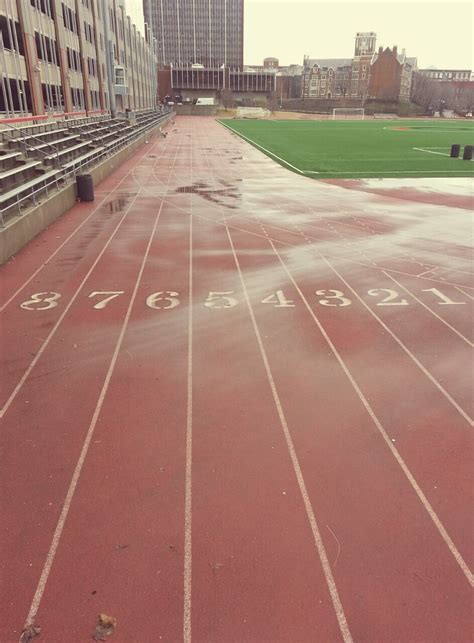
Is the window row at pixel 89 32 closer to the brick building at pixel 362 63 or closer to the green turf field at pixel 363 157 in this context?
the green turf field at pixel 363 157

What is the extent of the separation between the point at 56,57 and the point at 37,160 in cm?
2533

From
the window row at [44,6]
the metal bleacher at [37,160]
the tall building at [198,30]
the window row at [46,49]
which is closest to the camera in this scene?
the metal bleacher at [37,160]

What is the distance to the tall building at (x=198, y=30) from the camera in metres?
174

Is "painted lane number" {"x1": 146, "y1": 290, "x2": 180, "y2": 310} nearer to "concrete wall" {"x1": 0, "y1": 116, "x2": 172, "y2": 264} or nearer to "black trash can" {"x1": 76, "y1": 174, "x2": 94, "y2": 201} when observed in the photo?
"concrete wall" {"x1": 0, "y1": 116, "x2": 172, "y2": 264}

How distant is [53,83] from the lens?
1441 inches

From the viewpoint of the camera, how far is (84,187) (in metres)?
19.0

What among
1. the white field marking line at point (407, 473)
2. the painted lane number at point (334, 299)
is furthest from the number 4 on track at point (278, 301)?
the white field marking line at point (407, 473)

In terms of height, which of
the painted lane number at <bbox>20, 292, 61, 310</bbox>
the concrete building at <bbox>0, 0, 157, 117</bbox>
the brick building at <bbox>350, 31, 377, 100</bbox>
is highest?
the brick building at <bbox>350, 31, 377, 100</bbox>

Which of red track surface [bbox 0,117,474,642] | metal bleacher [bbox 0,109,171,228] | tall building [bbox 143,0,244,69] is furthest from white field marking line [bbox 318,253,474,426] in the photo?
tall building [bbox 143,0,244,69]

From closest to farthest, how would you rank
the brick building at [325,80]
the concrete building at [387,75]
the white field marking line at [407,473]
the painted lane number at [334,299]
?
the white field marking line at [407,473] < the painted lane number at [334,299] < the concrete building at [387,75] < the brick building at [325,80]

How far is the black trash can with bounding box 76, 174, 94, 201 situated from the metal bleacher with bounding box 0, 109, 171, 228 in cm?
50

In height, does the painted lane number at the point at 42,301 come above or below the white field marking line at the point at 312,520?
above

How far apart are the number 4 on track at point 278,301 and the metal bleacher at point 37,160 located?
677 centimetres

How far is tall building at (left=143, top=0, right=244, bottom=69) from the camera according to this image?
17450cm
